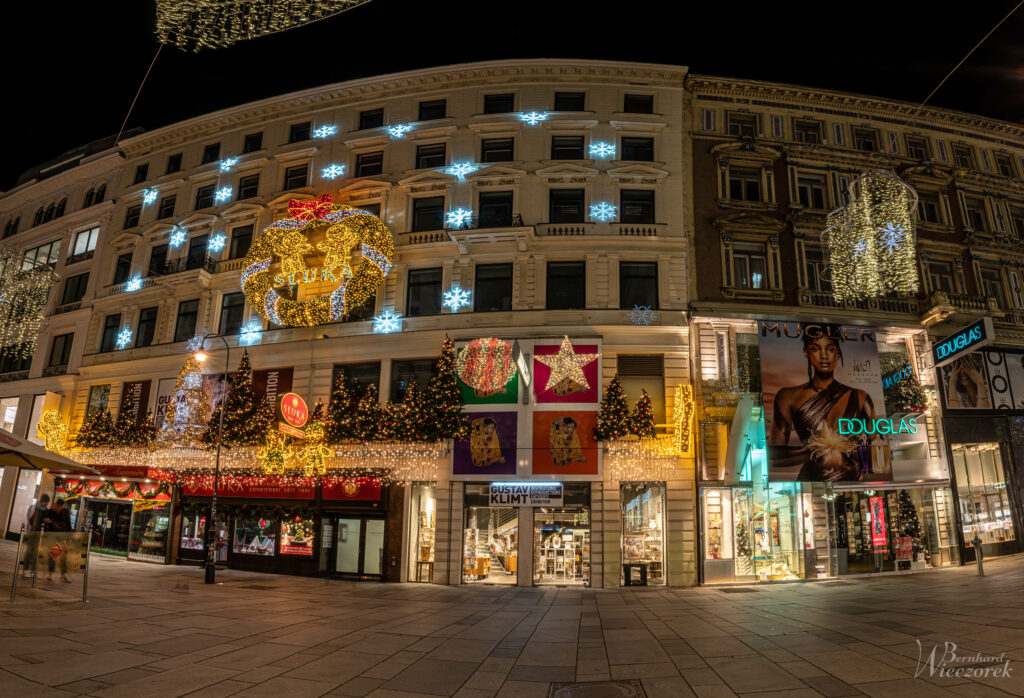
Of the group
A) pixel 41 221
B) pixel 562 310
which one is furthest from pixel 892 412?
pixel 41 221

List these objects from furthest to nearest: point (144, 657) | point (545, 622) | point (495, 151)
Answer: point (495, 151)
point (545, 622)
point (144, 657)

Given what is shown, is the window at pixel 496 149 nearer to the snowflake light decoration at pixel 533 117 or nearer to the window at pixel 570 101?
the snowflake light decoration at pixel 533 117

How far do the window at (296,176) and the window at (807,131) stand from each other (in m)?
22.7

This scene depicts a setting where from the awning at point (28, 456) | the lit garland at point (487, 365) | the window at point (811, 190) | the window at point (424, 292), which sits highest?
the window at point (811, 190)

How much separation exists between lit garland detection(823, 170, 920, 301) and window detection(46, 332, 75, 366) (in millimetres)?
37367

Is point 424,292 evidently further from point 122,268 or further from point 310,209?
point 122,268

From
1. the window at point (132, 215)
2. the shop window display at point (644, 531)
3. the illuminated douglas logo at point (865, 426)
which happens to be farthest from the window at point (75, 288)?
the illuminated douglas logo at point (865, 426)

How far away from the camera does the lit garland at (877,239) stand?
17.8 m

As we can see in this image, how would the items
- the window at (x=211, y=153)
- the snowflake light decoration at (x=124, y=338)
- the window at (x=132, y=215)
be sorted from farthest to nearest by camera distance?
the window at (x=132, y=215)
the window at (x=211, y=153)
the snowflake light decoration at (x=124, y=338)

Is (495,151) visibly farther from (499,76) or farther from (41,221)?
(41,221)

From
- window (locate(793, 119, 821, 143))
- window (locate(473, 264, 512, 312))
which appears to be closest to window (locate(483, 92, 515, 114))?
window (locate(473, 264, 512, 312))

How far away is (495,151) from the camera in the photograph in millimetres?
24844

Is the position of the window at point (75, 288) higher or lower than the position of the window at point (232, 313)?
higher

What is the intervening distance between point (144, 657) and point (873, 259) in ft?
70.6
